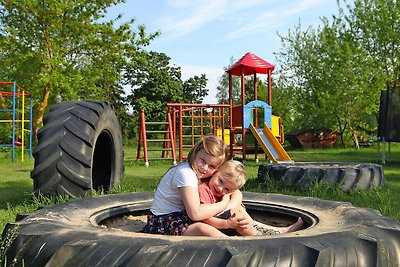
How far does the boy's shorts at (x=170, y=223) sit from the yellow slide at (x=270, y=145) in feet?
24.6

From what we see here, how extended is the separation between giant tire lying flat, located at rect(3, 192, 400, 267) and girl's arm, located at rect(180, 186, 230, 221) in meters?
0.40

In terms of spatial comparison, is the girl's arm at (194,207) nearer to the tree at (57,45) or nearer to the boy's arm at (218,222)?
the boy's arm at (218,222)

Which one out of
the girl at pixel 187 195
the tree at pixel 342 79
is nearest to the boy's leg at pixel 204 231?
the girl at pixel 187 195

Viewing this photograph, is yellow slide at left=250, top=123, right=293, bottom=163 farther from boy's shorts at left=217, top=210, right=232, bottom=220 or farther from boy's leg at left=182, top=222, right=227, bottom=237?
boy's leg at left=182, top=222, right=227, bottom=237

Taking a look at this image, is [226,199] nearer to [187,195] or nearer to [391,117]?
[187,195]

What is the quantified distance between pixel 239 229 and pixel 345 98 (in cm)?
1887

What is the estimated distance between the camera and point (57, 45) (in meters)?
15.7

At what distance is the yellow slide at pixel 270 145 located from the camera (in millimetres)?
9859

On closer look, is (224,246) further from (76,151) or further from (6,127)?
(6,127)

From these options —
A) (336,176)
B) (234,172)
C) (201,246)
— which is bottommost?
(336,176)

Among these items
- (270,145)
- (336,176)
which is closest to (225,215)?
(336,176)

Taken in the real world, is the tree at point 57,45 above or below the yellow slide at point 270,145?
above

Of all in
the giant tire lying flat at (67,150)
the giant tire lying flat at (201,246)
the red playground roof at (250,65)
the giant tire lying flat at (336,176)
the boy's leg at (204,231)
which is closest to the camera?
the giant tire lying flat at (201,246)

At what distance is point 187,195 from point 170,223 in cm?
21
